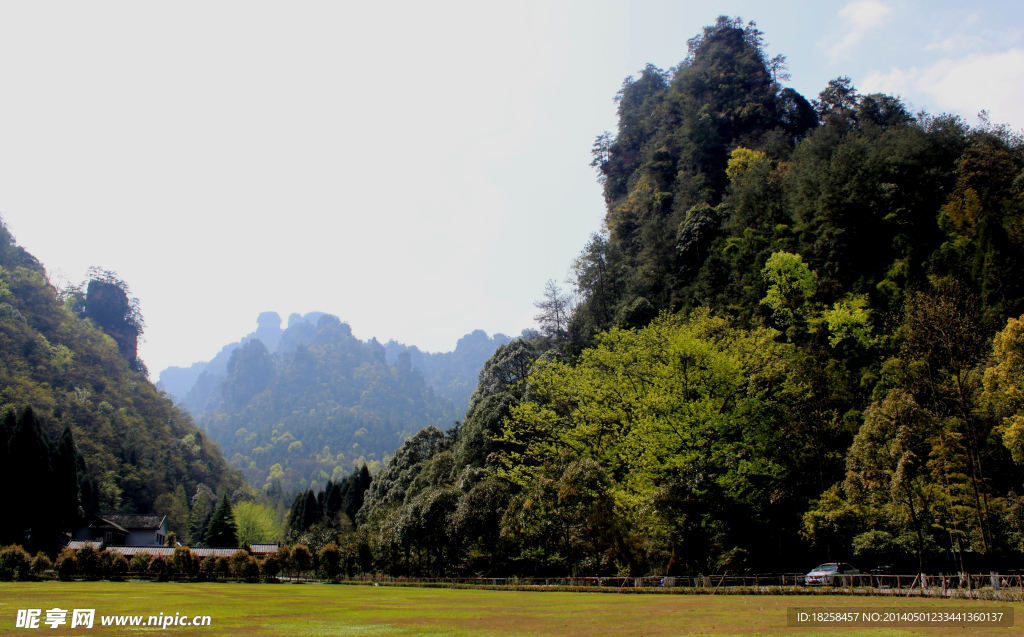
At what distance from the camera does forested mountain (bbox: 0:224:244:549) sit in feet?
142

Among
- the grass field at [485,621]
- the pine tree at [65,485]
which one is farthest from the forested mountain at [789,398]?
the pine tree at [65,485]

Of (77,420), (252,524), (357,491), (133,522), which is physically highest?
(77,420)

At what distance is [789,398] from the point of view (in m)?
29.5

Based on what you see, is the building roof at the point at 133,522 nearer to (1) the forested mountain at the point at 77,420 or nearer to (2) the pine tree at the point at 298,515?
(1) the forested mountain at the point at 77,420

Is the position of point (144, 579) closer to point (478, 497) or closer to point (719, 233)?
point (478, 497)

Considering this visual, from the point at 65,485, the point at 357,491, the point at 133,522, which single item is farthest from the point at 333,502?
the point at 65,485

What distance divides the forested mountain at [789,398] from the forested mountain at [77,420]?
25.0m

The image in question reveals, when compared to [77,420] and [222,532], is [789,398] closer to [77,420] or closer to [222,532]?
[222,532]

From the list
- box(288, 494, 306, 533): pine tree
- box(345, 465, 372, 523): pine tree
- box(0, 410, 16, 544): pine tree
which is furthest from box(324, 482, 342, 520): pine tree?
box(0, 410, 16, 544): pine tree

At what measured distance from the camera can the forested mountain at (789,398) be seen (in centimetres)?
2386

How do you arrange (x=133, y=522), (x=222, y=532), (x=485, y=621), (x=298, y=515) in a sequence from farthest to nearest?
(x=298, y=515), (x=133, y=522), (x=222, y=532), (x=485, y=621)

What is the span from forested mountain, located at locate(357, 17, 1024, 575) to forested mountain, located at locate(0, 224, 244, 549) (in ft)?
82.1

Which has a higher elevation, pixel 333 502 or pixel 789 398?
pixel 789 398

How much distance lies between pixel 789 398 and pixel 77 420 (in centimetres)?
10020
